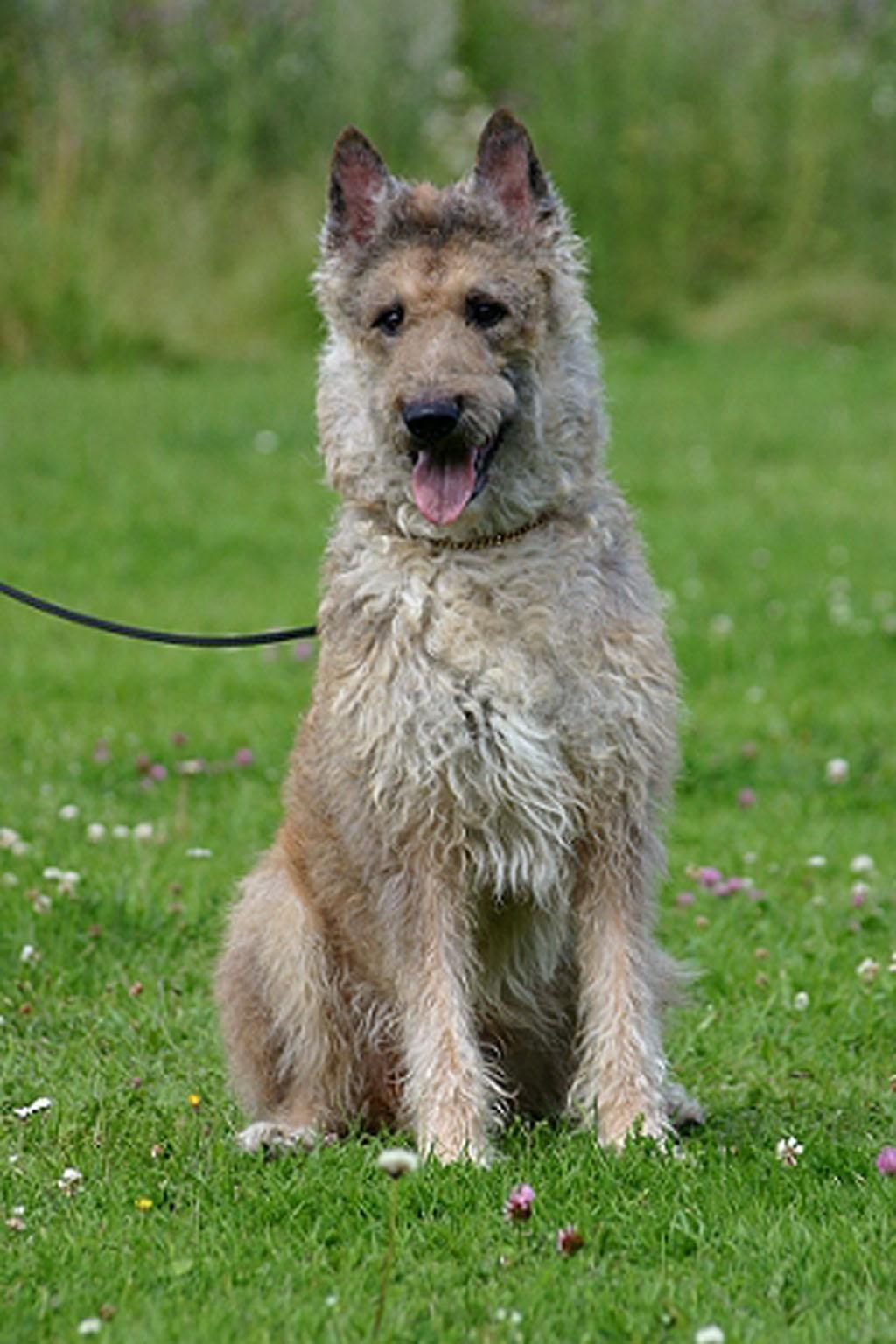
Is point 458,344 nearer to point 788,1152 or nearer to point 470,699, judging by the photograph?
point 470,699

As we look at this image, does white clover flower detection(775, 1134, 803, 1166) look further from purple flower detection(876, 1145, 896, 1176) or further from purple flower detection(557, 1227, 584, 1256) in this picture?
purple flower detection(557, 1227, 584, 1256)

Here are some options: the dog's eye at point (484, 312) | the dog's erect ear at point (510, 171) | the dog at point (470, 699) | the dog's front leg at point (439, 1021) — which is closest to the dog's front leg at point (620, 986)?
the dog at point (470, 699)

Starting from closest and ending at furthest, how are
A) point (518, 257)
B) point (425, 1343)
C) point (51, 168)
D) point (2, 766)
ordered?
point (425, 1343)
point (518, 257)
point (2, 766)
point (51, 168)

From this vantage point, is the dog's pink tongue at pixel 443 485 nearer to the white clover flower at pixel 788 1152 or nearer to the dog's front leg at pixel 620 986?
the dog's front leg at pixel 620 986

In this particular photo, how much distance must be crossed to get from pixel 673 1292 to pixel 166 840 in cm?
356

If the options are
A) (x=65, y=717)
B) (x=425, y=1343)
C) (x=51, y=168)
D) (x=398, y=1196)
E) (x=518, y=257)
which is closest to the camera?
(x=425, y=1343)

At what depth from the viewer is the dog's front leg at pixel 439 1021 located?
4.53 m

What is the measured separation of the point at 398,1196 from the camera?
161 inches

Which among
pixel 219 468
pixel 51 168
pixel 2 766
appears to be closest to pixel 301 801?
pixel 2 766

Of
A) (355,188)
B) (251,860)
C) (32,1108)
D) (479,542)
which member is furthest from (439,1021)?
(251,860)

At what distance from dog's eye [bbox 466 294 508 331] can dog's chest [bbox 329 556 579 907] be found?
0.54 m

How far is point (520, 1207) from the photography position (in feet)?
13.0

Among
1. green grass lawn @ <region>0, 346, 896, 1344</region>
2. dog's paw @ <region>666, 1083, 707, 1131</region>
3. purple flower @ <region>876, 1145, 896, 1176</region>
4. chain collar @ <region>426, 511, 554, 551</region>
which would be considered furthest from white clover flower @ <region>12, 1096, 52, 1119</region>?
purple flower @ <region>876, 1145, 896, 1176</region>

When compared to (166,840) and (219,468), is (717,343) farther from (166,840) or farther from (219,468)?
(166,840)
